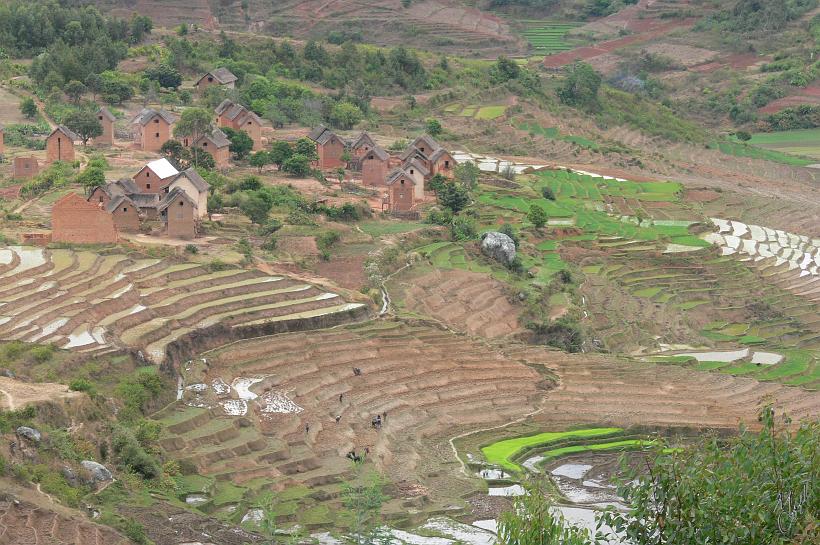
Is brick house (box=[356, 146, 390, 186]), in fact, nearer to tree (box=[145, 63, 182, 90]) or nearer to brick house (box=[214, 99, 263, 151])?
brick house (box=[214, 99, 263, 151])

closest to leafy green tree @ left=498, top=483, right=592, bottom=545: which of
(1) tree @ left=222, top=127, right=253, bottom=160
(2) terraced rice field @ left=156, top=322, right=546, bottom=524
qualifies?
(2) terraced rice field @ left=156, top=322, right=546, bottom=524

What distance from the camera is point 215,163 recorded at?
177 feet

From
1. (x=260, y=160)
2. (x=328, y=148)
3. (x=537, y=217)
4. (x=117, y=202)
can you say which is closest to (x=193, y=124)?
(x=260, y=160)

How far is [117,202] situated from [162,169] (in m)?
3.46

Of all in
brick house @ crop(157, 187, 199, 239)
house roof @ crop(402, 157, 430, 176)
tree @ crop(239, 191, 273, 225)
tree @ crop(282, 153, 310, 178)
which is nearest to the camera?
brick house @ crop(157, 187, 199, 239)

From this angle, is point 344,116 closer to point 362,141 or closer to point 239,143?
point 362,141

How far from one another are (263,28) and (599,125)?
22.3 m

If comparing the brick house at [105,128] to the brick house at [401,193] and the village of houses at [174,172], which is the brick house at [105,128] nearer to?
the village of houses at [174,172]

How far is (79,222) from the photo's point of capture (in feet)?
135

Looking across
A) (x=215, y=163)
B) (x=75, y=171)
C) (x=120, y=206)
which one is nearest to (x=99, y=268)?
(x=120, y=206)

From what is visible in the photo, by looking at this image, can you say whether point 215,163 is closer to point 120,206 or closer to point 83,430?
point 120,206

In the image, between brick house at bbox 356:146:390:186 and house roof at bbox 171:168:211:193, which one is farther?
brick house at bbox 356:146:390:186

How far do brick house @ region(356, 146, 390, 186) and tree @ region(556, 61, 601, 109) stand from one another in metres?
21.9

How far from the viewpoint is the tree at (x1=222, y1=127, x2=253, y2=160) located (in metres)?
→ 56.4
